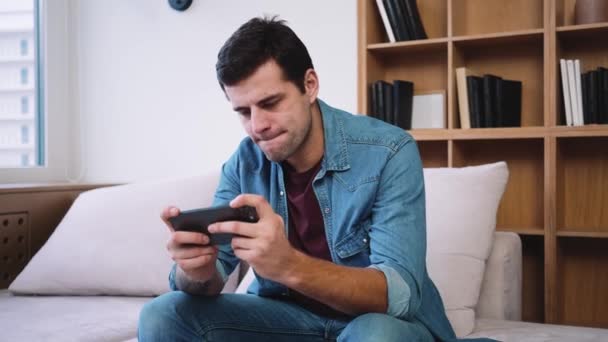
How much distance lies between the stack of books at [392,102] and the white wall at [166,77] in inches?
5.6

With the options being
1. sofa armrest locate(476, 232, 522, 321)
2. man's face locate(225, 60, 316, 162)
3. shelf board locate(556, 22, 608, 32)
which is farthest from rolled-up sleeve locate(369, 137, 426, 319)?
shelf board locate(556, 22, 608, 32)

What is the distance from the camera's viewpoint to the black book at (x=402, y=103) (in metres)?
2.55

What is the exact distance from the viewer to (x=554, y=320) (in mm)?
2230

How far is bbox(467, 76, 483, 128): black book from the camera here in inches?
96.3

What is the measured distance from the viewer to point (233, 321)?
4.26ft

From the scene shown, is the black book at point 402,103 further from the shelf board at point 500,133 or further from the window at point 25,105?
the window at point 25,105

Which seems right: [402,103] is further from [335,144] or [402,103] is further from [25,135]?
[25,135]

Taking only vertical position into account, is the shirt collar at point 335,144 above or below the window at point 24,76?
below

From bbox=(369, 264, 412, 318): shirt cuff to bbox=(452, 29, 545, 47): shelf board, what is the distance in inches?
57.5

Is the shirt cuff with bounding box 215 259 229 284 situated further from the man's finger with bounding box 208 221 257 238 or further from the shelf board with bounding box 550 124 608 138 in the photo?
the shelf board with bounding box 550 124 608 138

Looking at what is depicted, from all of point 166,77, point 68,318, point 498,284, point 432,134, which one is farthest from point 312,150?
point 166,77

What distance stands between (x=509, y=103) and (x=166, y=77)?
1508 millimetres

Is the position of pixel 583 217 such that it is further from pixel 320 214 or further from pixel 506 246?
pixel 320 214

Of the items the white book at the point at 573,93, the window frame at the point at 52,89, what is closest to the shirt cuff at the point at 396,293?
the white book at the point at 573,93
